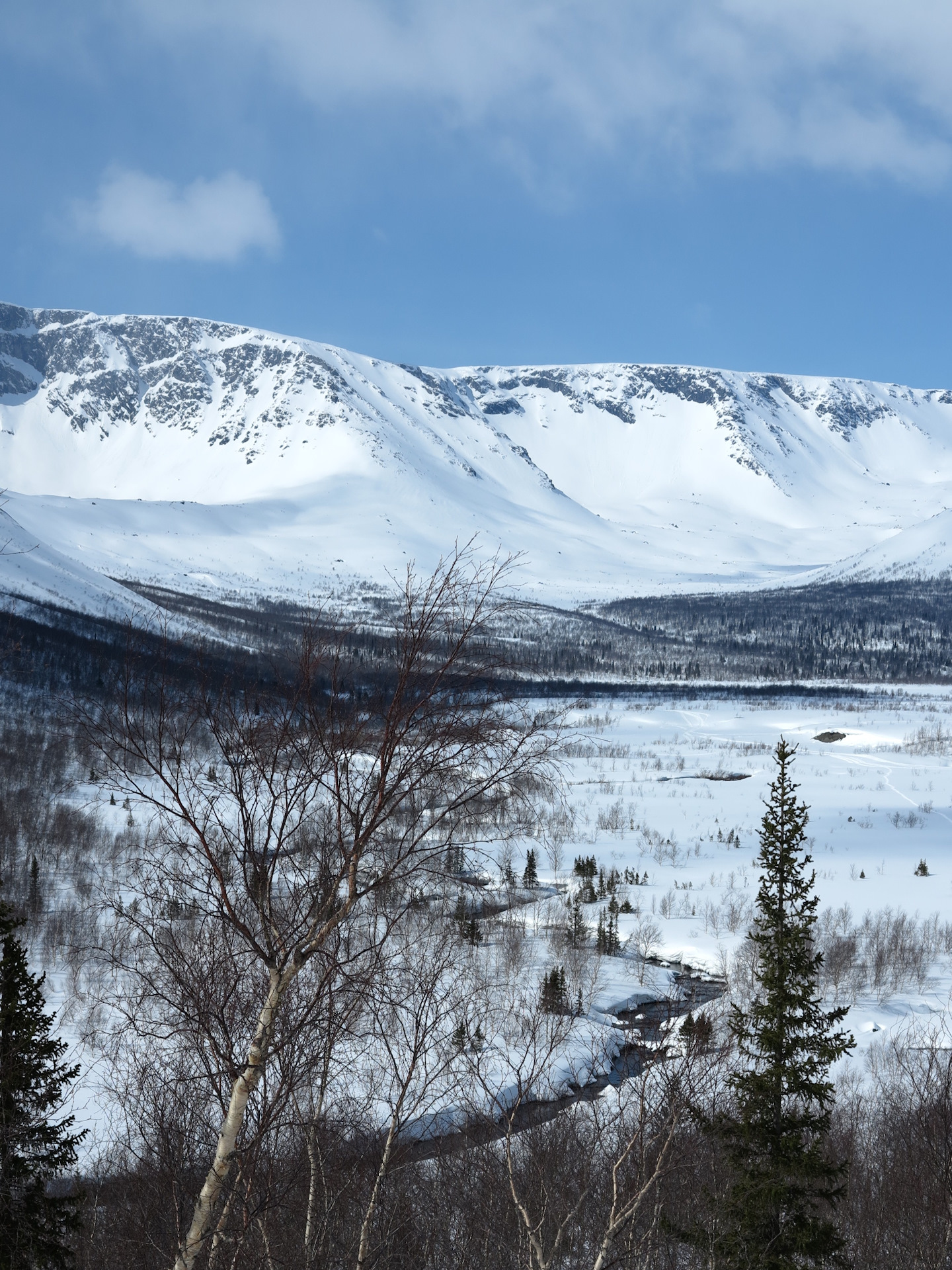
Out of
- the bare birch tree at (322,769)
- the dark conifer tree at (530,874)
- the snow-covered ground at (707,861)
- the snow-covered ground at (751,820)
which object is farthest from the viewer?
the dark conifer tree at (530,874)

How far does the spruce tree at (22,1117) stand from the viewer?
35.3 ft

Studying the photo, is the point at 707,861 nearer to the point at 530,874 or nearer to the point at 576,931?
the point at 530,874

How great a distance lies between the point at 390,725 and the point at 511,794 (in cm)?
91

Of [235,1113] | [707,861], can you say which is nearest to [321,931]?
[235,1113]

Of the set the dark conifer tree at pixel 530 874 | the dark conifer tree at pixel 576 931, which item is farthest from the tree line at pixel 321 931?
the dark conifer tree at pixel 530 874

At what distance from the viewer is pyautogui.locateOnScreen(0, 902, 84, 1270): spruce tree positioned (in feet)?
35.3

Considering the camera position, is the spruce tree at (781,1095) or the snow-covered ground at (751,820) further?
the snow-covered ground at (751,820)

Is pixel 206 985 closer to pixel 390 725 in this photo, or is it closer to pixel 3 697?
pixel 390 725

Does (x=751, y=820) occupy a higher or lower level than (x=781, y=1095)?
lower

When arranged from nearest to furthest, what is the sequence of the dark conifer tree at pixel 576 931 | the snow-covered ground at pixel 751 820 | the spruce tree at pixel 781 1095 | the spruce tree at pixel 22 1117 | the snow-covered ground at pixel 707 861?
the spruce tree at pixel 22 1117 → the spruce tree at pixel 781 1095 → the snow-covered ground at pixel 707 861 → the dark conifer tree at pixel 576 931 → the snow-covered ground at pixel 751 820

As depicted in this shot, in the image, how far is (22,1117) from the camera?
1100 centimetres

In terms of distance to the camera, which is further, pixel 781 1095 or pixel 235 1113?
pixel 781 1095

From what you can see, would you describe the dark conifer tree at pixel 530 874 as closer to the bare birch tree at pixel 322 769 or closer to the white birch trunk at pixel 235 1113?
the white birch trunk at pixel 235 1113

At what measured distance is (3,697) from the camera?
77.6 metres
